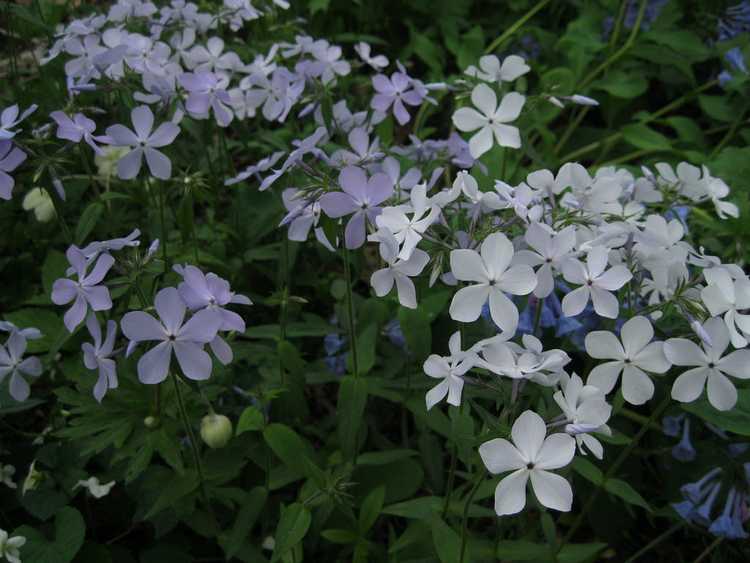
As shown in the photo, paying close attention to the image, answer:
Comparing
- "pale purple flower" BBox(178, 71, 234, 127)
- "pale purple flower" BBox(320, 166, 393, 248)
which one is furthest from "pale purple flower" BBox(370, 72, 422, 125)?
"pale purple flower" BBox(320, 166, 393, 248)

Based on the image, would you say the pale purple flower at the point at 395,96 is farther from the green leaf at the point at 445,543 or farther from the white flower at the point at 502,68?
the green leaf at the point at 445,543

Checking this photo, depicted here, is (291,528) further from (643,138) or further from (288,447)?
(643,138)

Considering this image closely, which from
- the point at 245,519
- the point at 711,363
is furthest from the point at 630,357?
the point at 245,519

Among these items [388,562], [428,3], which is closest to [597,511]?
[388,562]

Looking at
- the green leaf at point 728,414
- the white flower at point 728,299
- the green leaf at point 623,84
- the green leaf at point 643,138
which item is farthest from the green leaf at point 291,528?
the green leaf at point 623,84

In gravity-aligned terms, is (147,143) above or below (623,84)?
above

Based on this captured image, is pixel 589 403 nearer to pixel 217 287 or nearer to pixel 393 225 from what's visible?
pixel 393 225

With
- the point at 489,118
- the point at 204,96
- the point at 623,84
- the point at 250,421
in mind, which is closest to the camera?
the point at 250,421

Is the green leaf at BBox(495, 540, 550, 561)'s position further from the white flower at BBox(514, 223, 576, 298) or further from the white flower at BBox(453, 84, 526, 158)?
the white flower at BBox(453, 84, 526, 158)
